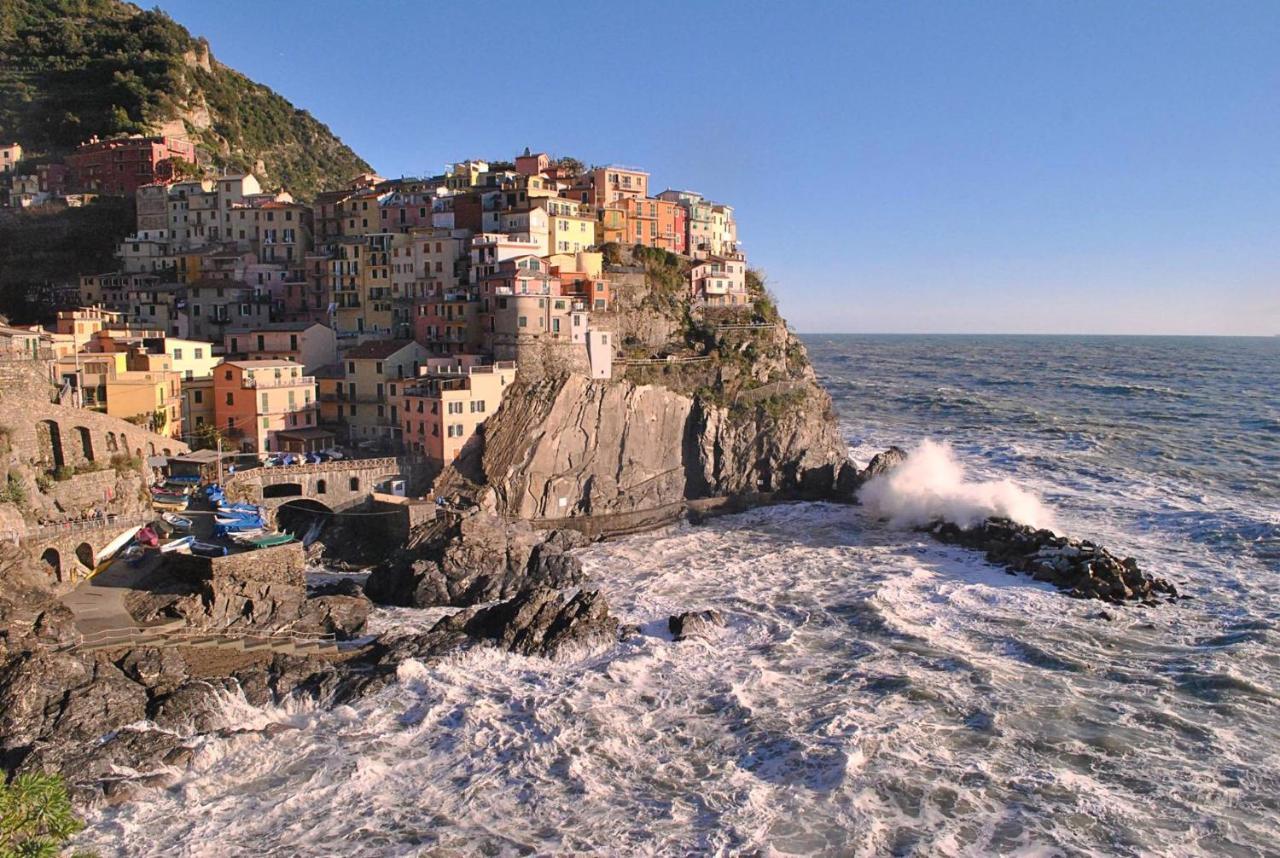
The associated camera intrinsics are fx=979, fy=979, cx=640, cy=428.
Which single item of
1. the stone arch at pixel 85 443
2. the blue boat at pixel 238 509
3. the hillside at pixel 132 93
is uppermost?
the hillside at pixel 132 93

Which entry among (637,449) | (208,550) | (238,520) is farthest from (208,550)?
(637,449)

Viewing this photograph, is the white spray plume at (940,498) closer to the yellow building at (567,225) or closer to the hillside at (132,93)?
the yellow building at (567,225)

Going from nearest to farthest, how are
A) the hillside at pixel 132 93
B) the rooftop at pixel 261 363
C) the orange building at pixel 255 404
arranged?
the orange building at pixel 255 404 < the rooftop at pixel 261 363 < the hillside at pixel 132 93

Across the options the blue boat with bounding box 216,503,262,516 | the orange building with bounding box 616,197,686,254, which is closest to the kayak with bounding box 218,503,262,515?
the blue boat with bounding box 216,503,262,516

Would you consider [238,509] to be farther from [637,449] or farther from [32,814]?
Answer: [32,814]

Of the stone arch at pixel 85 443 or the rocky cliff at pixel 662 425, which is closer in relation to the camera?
the stone arch at pixel 85 443

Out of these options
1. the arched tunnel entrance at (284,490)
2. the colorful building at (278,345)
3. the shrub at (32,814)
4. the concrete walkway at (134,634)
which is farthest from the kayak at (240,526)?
the shrub at (32,814)
